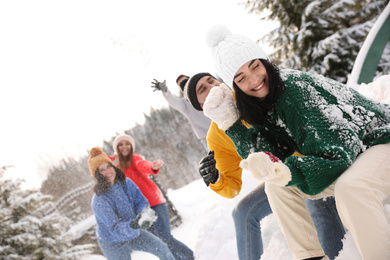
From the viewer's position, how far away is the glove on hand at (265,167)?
111 centimetres

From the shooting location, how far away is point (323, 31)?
5438 mm

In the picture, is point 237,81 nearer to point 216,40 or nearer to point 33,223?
point 216,40

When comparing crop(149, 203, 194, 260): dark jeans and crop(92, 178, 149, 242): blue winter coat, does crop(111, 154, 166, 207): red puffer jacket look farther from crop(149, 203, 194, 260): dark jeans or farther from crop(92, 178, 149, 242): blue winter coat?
crop(92, 178, 149, 242): blue winter coat

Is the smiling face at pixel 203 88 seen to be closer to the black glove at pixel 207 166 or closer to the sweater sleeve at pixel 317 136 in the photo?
the black glove at pixel 207 166

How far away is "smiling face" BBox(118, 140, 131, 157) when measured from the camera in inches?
171

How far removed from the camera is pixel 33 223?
18.9 feet

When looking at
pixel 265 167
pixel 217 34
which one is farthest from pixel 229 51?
pixel 265 167

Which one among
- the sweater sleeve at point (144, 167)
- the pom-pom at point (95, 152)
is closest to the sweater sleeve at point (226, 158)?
the pom-pom at point (95, 152)

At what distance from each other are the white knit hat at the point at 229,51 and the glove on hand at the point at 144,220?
82.6 inches

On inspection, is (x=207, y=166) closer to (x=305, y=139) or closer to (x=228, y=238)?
(x=305, y=139)

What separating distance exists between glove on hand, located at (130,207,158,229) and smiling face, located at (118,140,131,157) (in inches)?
52.1

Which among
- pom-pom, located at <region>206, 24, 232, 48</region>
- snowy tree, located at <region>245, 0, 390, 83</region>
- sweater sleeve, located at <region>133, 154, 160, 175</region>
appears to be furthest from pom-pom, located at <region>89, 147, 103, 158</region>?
snowy tree, located at <region>245, 0, 390, 83</region>

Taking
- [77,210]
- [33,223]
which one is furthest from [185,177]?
[33,223]

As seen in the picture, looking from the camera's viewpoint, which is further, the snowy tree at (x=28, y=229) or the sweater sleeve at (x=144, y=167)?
the snowy tree at (x=28, y=229)
